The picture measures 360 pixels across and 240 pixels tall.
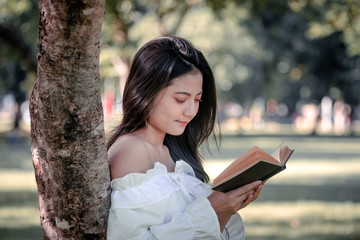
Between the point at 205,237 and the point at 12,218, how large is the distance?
634 centimetres

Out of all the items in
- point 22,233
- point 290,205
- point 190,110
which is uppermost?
point 190,110

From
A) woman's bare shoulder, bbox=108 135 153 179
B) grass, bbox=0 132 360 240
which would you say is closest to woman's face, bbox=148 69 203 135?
woman's bare shoulder, bbox=108 135 153 179

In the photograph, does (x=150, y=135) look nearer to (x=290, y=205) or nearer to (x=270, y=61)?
(x=290, y=205)

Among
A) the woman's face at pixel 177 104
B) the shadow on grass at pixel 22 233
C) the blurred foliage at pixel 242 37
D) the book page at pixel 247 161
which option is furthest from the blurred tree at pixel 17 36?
the book page at pixel 247 161

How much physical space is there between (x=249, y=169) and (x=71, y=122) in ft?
2.39

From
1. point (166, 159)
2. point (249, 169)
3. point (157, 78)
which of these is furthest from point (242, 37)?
point (249, 169)

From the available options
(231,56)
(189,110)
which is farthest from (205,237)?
(231,56)

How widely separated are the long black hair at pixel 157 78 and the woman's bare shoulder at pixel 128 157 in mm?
155

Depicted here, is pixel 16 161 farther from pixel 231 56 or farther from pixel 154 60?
pixel 231 56

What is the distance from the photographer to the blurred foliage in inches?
437

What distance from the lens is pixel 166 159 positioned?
2758 mm

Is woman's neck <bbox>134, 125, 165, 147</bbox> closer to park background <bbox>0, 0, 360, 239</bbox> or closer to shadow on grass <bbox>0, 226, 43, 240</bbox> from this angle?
park background <bbox>0, 0, 360, 239</bbox>

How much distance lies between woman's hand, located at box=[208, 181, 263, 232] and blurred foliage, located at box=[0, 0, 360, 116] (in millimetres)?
5903

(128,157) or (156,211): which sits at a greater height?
(128,157)
